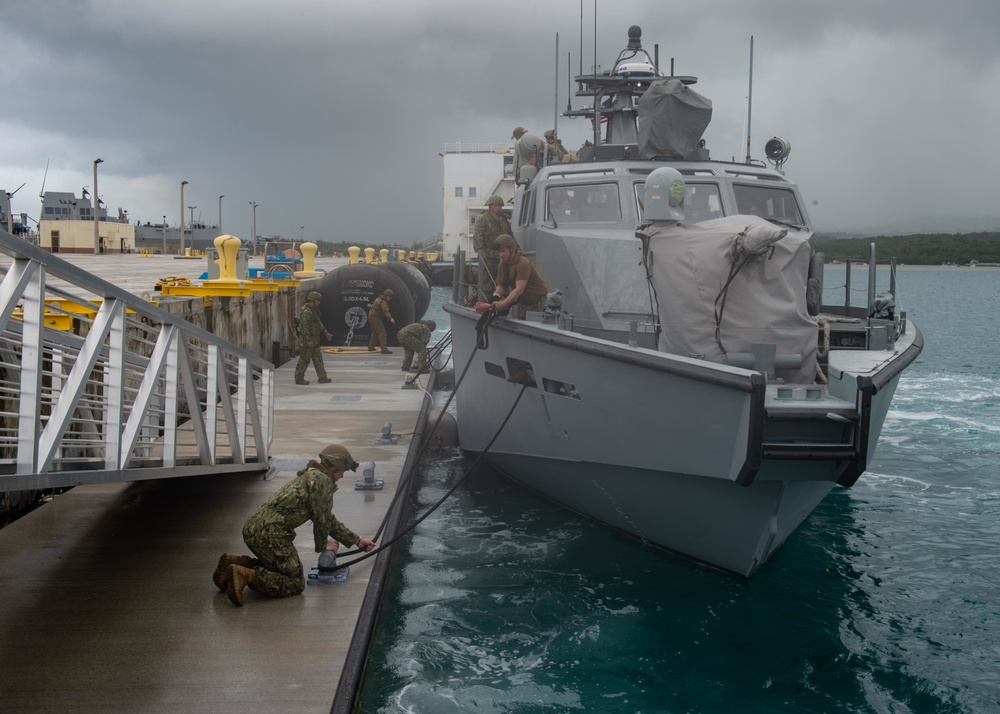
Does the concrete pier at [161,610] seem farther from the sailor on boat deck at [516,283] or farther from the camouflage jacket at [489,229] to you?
the camouflage jacket at [489,229]

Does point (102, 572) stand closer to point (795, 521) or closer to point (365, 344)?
point (795, 521)

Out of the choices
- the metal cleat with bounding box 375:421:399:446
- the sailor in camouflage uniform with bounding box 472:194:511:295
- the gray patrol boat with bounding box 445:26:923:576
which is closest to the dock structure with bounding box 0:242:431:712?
the metal cleat with bounding box 375:421:399:446

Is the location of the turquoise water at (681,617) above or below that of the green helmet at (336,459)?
below

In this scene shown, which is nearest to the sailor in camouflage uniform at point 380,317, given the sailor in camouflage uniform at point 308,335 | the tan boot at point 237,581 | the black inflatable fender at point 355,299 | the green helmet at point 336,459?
the black inflatable fender at point 355,299

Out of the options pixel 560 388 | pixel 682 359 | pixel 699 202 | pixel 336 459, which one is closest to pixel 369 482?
pixel 560 388

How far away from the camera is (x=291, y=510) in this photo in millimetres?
6414

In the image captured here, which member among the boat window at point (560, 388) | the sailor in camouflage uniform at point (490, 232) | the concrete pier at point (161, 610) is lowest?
the concrete pier at point (161, 610)

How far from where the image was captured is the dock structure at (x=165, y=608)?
16.8 feet

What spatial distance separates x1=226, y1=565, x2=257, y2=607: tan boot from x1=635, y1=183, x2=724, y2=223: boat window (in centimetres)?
558

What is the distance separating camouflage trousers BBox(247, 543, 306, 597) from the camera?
6.40 meters

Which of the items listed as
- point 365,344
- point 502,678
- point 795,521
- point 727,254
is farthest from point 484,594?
point 365,344

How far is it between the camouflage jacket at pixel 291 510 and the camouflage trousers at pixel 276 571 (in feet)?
0.21

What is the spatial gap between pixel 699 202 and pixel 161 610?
6633 mm

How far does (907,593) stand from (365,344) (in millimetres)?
16762
